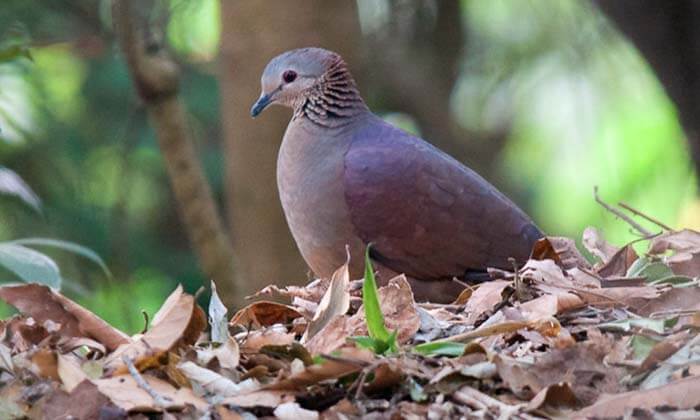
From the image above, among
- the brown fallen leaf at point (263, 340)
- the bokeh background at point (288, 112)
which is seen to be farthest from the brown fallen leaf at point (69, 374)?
the bokeh background at point (288, 112)

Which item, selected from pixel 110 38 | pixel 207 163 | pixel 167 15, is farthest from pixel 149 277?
pixel 167 15

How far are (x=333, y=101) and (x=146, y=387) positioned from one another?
2665mm

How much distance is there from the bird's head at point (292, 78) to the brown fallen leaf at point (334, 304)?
2193 mm

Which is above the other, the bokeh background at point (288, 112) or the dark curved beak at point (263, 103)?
the dark curved beak at point (263, 103)

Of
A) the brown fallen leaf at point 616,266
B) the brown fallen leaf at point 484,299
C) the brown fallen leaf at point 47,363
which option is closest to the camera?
the brown fallen leaf at point 47,363

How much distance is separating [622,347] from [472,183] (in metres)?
2.08

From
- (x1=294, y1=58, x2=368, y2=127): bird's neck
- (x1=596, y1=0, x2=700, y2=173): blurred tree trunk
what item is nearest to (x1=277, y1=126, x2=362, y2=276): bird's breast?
(x1=294, y1=58, x2=368, y2=127): bird's neck

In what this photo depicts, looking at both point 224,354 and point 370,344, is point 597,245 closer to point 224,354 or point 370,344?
point 370,344

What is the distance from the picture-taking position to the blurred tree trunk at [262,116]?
5973 millimetres

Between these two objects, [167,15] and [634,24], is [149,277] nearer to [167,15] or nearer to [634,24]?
[167,15]

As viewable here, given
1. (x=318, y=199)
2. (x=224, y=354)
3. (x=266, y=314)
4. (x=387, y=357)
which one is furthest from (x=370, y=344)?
(x=318, y=199)

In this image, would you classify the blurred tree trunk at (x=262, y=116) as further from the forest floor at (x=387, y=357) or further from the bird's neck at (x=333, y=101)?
the forest floor at (x=387, y=357)

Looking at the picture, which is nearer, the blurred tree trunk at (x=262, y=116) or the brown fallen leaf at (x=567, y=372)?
the brown fallen leaf at (x=567, y=372)

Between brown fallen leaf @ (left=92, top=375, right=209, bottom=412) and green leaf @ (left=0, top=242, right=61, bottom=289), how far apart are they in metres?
1.01
